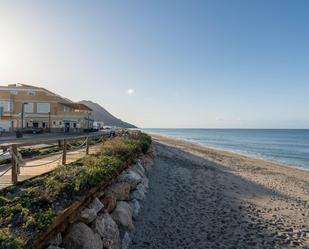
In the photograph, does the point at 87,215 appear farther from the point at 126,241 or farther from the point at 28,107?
the point at 28,107

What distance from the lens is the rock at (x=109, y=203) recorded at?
22.4 ft

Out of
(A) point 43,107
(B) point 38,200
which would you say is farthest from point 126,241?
(A) point 43,107

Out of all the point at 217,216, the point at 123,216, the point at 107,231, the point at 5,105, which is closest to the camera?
the point at 107,231

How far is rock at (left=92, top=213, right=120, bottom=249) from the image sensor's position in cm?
560

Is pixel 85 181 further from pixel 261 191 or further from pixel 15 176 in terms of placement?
pixel 261 191

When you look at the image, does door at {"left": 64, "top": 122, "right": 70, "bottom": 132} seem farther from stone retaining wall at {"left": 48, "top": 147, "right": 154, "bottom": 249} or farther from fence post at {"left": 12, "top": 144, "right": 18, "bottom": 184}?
fence post at {"left": 12, "top": 144, "right": 18, "bottom": 184}

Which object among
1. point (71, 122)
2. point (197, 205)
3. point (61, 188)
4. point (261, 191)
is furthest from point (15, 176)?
point (71, 122)

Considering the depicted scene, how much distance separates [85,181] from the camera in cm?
622

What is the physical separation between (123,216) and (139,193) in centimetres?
219

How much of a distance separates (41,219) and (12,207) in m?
0.81

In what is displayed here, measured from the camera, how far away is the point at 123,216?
7027 mm

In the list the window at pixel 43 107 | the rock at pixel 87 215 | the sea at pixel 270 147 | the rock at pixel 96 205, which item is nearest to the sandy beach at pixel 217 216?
the rock at pixel 96 205

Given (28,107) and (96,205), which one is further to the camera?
(28,107)

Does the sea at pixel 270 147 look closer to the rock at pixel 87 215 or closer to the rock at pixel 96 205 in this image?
the rock at pixel 96 205
